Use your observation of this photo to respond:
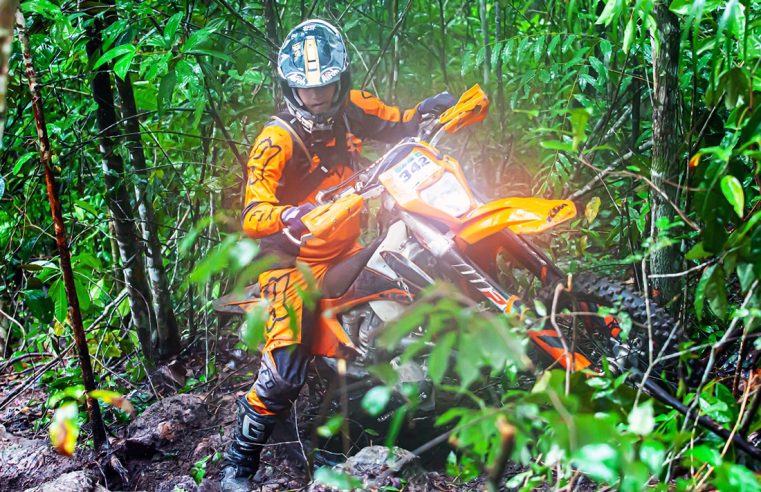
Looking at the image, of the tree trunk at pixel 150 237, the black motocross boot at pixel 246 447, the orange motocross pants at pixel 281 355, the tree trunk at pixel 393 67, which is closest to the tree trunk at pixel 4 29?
the orange motocross pants at pixel 281 355

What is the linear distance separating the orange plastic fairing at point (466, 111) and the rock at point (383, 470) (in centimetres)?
155

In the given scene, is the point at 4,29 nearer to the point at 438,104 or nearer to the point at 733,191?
the point at 733,191

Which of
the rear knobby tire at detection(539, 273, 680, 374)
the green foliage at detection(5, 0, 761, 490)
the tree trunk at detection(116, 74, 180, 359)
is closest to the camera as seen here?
the green foliage at detection(5, 0, 761, 490)

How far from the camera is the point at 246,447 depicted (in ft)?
11.6

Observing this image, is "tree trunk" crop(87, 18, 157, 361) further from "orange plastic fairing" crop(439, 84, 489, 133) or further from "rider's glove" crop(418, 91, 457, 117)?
"orange plastic fairing" crop(439, 84, 489, 133)

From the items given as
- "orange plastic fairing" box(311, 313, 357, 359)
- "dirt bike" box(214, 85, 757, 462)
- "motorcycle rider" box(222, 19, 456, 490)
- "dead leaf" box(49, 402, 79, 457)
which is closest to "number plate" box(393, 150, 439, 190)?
"dirt bike" box(214, 85, 757, 462)

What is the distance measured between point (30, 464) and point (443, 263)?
100 inches

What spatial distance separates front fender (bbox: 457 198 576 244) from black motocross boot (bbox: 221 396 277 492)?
146 cm

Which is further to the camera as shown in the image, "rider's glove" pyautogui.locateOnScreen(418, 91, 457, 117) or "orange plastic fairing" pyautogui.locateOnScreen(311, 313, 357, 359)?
"rider's glove" pyautogui.locateOnScreen(418, 91, 457, 117)

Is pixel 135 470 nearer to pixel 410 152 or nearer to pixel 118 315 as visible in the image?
pixel 118 315

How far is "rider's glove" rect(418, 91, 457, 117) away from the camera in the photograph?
386 centimetres

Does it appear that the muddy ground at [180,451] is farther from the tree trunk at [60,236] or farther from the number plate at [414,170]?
the number plate at [414,170]

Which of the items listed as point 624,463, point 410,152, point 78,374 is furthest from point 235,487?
point 624,463

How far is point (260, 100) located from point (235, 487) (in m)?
2.61
